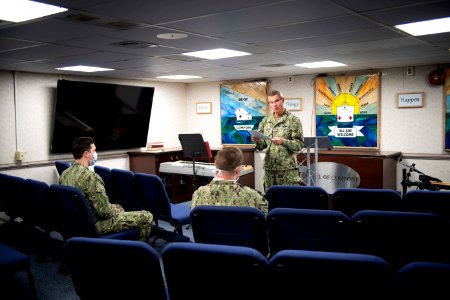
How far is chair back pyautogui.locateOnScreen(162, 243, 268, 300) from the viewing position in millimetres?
1748

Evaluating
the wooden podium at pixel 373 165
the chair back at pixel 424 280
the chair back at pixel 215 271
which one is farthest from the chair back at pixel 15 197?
the wooden podium at pixel 373 165

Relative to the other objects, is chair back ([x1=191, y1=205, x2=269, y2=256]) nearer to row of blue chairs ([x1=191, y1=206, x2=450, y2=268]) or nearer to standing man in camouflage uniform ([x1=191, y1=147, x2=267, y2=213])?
row of blue chairs ([x1=191, y1=206, x2=450, y2=268])

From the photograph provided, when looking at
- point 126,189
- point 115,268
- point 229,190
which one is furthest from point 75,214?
point 115,268

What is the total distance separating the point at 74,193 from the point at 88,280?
1528 mm

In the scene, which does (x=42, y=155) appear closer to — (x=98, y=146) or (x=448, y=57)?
(x=98, y=146)

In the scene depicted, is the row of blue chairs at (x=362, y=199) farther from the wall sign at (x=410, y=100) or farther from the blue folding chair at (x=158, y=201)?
the wall sign at (x=410, y=100)

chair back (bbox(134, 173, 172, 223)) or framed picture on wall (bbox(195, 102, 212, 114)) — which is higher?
framed picture on wall (bbox(195, 102, 212, 114))

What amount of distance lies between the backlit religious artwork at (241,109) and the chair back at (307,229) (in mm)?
5983

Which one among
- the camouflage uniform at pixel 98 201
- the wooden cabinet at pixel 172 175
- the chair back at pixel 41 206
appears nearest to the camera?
the camouflage uniform at pixel 98 201

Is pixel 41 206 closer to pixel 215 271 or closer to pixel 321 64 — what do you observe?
pixel 215 271

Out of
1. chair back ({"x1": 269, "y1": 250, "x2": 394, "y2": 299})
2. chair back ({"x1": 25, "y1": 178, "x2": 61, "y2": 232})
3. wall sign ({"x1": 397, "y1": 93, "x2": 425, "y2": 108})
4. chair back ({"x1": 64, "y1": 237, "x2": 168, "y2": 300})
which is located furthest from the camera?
wall sign ({"x1": 397, "y1": 93, "x2": 425, "y2": 108})

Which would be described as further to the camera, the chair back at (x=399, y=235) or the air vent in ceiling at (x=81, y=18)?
the air vent in ceiling at (x=81, y=18)

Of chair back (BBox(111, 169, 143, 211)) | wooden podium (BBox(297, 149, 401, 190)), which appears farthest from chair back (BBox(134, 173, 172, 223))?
wooden podium (BBox(297, 149, 401, 190))

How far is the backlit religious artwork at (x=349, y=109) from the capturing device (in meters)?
7.31
